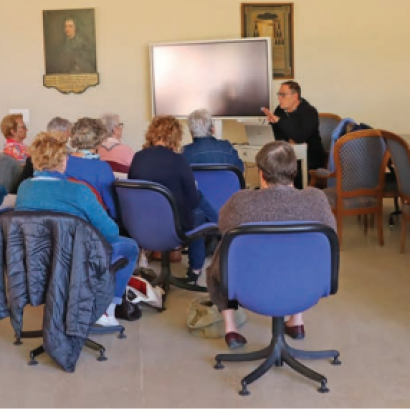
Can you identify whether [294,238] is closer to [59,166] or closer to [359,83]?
[59,166]

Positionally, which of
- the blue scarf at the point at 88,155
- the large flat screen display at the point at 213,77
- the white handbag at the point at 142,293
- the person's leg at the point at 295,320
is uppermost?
the large flat screen display at the point at 213,77

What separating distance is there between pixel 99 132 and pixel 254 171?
3.89 meters

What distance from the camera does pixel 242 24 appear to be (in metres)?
7.23

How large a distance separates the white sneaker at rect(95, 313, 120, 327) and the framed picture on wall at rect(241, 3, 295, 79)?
14.6 feet

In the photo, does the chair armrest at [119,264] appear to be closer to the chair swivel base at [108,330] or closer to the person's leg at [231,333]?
the chair swivel base at [108,330]

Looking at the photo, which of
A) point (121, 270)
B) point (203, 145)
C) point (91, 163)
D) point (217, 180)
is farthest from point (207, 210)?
point (121, 270)

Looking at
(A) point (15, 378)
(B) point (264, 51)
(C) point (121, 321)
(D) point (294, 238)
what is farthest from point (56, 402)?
(B) point (264, 51)

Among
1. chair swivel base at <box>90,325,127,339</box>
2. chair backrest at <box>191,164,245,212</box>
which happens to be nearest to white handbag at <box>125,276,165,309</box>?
chair swivel base at <box>90,325,127,339</box>

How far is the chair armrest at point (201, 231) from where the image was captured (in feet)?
12.6

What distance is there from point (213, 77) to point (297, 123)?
1.48 meters

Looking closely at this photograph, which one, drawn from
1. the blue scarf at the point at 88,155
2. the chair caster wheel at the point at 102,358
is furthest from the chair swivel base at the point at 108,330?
the blue scarf at the point at 88,155

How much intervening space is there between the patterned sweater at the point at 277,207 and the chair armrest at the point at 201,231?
1.06 meters

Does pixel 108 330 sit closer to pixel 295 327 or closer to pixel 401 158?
pixel 295 327

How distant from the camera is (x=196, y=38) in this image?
7.28 metres
